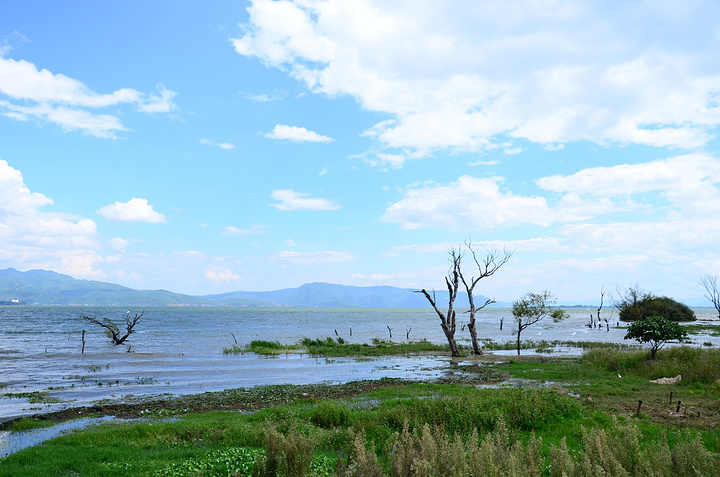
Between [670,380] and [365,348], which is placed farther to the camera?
[365,348]

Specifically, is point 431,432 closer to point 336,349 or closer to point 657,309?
point 336,349

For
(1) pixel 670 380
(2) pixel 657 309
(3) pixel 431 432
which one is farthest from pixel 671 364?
(2) pixel 657 309

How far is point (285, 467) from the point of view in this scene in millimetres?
7184

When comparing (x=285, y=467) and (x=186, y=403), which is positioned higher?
(x=285, y=467)

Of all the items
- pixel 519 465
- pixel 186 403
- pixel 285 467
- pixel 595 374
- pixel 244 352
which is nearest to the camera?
pixel 519 465

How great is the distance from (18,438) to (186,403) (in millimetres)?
6961

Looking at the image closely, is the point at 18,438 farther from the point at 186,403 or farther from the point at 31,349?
the point at 31,349

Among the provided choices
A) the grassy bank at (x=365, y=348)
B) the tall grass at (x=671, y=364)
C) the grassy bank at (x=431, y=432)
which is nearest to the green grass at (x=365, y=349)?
the grassy bank at (x=365, y=348)

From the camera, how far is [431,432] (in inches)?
493

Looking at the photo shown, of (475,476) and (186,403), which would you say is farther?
(186,403)

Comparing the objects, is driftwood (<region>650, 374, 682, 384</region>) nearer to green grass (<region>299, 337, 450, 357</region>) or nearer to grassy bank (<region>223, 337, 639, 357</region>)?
grassy bank (<region>223, 337, 639, 357</region>)

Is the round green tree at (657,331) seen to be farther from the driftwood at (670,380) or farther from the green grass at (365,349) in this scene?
the green grass at (365,349)

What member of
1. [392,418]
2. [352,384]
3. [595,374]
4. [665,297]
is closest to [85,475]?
[392,418]

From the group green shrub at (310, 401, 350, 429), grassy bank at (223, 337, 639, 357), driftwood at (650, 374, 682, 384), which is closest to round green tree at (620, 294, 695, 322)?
grassy bank at (223, 337, 639, 357)
